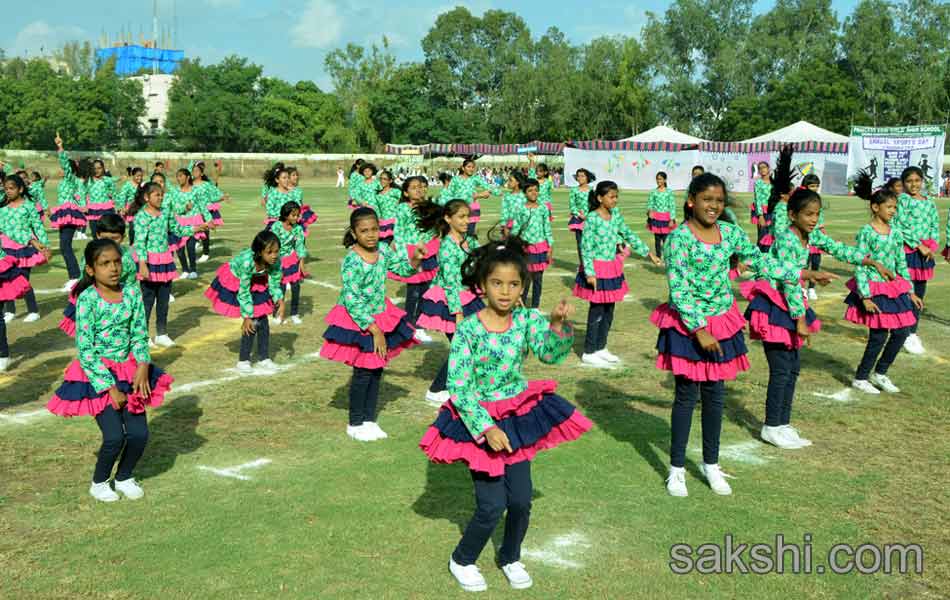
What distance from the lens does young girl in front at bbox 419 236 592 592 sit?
14.2ft

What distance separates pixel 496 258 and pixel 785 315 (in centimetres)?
317

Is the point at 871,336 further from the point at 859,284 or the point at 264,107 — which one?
the point at 264,107

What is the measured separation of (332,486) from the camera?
5895 millimetres

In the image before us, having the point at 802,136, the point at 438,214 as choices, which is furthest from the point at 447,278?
the point at 802,136

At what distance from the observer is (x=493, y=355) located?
4445 mm

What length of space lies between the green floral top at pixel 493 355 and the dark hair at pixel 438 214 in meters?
3.42

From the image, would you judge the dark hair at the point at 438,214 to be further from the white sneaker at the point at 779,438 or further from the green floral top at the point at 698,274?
the white sneaker at the point at 779,438

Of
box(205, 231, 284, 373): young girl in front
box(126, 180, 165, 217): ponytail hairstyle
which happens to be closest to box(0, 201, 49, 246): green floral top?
box(126, 180, 165, 217): ponytail hairstyle

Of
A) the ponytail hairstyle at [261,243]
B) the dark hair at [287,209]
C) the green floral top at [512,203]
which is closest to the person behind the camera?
the ponytail hairstyle at [261,243]

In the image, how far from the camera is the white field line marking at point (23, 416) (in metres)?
7.38

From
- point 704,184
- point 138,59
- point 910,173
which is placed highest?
point 138,59

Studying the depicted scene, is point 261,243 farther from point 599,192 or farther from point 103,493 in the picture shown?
point 599,192
